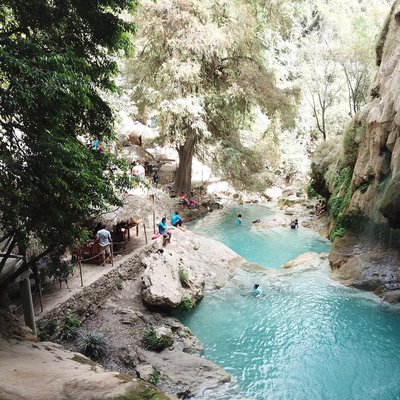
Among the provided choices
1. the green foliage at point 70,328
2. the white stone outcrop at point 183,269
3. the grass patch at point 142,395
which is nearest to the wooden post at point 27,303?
the green foliage at point 70,328

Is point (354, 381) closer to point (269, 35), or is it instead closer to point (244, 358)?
point (244, 358)

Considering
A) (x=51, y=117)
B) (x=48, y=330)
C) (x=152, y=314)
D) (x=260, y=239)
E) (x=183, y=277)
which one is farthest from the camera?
(x=260, y=239)

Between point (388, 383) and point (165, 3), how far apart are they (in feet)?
68.8

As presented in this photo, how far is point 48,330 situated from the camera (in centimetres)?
943

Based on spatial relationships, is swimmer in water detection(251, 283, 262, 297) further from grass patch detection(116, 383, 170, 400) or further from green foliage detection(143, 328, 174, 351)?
grass patch detection(116, 383, 170, 400)

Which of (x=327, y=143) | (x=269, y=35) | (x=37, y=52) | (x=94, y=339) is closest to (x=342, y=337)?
(x=94, y=339)

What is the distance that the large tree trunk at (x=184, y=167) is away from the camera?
25578 mm

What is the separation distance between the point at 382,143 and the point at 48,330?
44.0 ft

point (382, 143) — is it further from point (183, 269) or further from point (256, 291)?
point (183, 269)

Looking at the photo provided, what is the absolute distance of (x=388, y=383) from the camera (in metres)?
9.29

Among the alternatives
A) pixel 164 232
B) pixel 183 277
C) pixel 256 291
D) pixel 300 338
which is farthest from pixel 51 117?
pixel 256 291

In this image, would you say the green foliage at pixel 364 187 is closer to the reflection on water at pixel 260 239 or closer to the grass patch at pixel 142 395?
the reflection on water at pixel 260 239

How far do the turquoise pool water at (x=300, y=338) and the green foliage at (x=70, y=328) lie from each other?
12.5ft

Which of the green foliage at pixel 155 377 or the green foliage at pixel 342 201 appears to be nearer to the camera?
the green foliage at pixel 155 377
